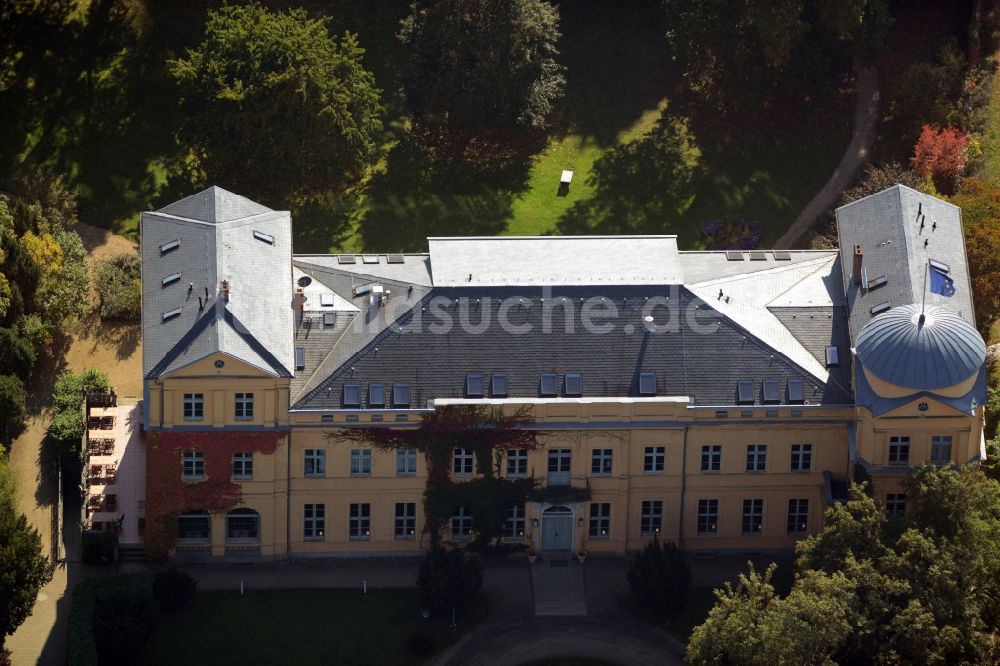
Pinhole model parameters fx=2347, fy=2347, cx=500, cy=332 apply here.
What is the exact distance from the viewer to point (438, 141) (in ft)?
558

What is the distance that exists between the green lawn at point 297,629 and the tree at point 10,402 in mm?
18140

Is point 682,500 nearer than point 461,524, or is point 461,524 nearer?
point 682,500

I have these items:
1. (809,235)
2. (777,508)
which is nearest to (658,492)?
Result: (777,508)

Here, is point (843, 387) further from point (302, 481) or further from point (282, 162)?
point (282, 162)

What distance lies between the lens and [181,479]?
457 feet

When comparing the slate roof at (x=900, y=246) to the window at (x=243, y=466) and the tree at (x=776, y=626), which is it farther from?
the window at (x=243, y=466)

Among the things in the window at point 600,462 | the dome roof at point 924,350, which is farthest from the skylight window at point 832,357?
the window at point 600,462

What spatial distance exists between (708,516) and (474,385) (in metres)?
16.9

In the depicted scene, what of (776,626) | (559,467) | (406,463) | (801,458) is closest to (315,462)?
(406,463)

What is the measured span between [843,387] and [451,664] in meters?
28.6

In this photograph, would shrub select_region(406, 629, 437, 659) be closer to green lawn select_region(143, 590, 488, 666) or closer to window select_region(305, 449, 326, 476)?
green lawn select_region(143, 590, 488, 666)

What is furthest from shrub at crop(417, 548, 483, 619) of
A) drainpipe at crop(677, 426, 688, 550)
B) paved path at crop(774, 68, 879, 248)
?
paved path at crop(774, 68, 879, 248)

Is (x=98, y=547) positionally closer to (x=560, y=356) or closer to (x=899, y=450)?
(x=560, y=356)

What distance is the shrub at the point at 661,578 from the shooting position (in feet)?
452
